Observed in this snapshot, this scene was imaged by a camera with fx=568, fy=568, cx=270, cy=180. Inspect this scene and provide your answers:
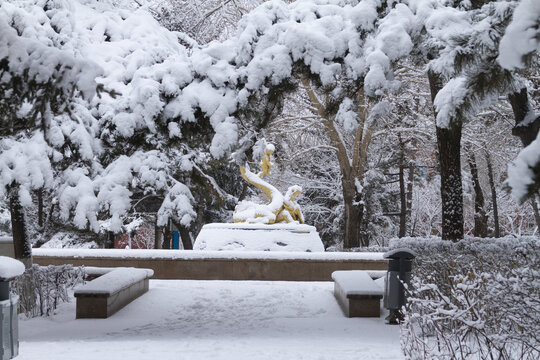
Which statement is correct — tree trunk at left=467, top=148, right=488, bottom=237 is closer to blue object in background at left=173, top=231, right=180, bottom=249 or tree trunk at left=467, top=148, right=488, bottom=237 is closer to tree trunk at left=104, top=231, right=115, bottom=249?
tree trunk at left=104, top=231, right=115, bottom=249

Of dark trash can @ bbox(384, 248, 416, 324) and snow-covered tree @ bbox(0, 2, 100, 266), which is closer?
snow-covered tree @ bbox(0, 2, 100, 266)

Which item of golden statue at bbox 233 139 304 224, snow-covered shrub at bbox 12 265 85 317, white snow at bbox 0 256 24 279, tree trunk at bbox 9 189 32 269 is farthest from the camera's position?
golden statue at bbox 233 139 304 224

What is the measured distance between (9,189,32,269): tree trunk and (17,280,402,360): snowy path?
1.36 metres

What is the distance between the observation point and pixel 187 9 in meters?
20.1

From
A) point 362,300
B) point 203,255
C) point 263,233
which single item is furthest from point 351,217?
point 362,300

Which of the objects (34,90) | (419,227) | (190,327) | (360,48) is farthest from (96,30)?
(419,227)

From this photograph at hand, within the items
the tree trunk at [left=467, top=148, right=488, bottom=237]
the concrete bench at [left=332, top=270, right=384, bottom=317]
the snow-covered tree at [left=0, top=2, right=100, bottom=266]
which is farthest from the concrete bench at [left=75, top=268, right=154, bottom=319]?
the tree trunk at [left=467, top=148, right=488, bottom=237]

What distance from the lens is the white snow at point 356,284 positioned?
802 centimetres

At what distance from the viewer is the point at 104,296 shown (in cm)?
791

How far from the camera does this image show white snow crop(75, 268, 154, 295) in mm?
7910

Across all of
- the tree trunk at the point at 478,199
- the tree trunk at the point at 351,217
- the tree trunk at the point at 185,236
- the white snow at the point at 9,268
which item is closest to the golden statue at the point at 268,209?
the tree trunk at the point at 351,217

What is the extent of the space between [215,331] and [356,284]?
250 cm

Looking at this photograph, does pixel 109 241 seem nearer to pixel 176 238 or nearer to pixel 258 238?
pixel 258 238

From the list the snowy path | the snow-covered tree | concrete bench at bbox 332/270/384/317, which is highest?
the snow-covered tree
